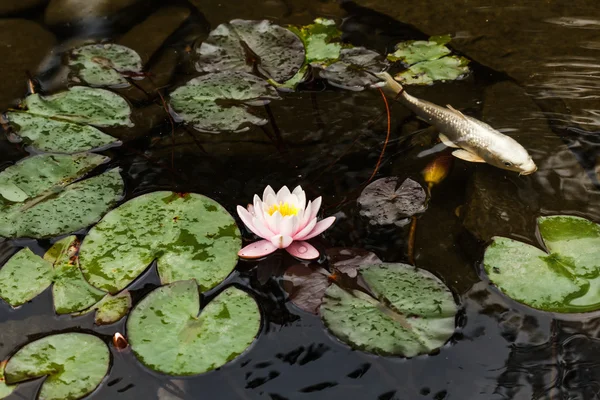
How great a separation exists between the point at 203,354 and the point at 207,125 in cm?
113

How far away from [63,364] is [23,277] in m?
0.46

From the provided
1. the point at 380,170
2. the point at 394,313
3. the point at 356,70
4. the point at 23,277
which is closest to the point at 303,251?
the point at 394,313

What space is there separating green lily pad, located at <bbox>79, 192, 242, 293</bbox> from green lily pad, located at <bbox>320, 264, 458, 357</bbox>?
46cm

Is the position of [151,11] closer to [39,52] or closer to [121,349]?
[39,52]

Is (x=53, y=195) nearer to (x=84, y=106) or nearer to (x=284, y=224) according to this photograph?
(x=84, y=106)

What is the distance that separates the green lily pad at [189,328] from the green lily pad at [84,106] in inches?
43.8

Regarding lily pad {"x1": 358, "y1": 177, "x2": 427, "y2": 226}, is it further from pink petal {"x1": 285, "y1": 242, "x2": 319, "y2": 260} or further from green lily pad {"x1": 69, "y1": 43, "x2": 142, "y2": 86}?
green lily pad {"x1": 69, "y1": 43, "x2": 142, "y2": 86}

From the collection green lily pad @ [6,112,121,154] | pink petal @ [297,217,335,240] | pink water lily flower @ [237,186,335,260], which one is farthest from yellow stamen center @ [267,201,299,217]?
green lily pad @ [6,112,121,154]

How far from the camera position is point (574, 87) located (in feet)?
10.1

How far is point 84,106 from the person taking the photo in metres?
2.92

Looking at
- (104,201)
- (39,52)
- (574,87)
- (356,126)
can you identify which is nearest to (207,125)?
(104,201)

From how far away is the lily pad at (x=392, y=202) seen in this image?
2.50 m

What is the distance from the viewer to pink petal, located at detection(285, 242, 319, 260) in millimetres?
2307

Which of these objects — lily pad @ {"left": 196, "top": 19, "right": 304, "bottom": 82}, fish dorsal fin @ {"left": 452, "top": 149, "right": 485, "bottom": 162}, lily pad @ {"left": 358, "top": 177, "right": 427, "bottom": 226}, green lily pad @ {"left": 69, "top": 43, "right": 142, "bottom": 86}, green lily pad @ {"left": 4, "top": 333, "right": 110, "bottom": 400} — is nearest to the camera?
green lily pad @ {"left": 4, "top": 333, "right": 110, "bottom": 400}
